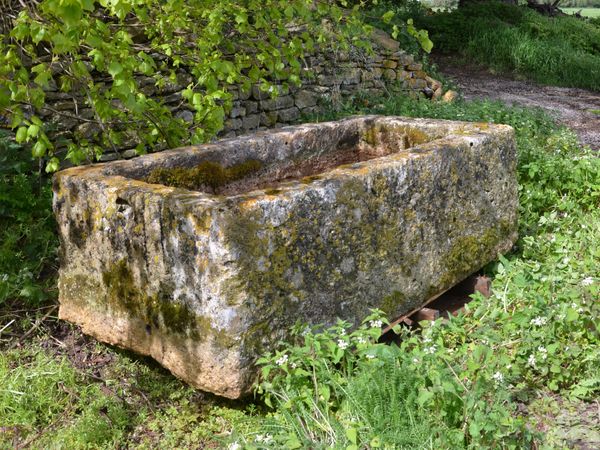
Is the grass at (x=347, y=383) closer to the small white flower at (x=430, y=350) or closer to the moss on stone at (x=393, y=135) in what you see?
the small white flower at (x=430, y=350)

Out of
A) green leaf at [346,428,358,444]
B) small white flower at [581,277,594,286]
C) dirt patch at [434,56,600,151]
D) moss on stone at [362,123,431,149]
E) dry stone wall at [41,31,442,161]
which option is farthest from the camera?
dirt patch at [434,56,600,151]

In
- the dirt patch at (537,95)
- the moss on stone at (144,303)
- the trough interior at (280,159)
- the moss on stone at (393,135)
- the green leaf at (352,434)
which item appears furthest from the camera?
the dirt patch at (537,95)

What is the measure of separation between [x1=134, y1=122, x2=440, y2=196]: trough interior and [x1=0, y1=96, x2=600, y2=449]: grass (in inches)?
41.9

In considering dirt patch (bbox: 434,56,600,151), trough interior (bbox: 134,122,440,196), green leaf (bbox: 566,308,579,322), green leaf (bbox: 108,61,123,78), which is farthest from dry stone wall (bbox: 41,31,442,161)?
green leaf (bbox: 566,308,579,322)

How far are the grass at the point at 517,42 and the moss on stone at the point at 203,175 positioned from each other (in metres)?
9.10

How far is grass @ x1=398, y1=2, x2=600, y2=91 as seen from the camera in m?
12.2

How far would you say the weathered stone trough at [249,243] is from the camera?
298cm

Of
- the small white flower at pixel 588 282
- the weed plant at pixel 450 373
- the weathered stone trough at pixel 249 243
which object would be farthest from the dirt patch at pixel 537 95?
the weed plant at pixel 450 373

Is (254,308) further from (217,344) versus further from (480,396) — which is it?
(480,396)

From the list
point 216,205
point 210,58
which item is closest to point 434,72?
point 210,58

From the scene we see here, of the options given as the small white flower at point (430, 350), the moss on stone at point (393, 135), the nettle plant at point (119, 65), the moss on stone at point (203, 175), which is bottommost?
the small white flower at point (430, 350)

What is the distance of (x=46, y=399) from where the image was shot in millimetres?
3348

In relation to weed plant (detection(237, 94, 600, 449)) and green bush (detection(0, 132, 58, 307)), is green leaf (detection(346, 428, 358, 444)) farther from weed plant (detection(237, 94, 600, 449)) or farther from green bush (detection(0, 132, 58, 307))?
green bush (detection(0, 132, 58, 307))

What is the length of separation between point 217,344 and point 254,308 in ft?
0.73
